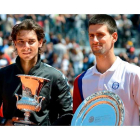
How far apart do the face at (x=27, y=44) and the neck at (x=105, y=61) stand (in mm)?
556

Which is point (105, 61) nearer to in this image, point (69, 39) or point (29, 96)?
point (29, 96)

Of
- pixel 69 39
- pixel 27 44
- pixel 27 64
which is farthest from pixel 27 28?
pixel 69 39

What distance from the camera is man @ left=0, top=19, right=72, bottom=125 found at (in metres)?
3.51

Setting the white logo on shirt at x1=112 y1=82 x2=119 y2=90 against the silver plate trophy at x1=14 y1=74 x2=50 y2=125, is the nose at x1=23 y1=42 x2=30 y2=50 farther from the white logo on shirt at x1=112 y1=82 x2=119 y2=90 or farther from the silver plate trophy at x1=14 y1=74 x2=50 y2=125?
the white logo on shirt at x1=112 y1=82 x2=119 y2=90

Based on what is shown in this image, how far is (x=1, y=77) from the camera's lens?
3.67 meters

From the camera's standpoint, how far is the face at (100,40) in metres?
3.38

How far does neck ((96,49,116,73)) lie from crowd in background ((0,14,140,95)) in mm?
8664

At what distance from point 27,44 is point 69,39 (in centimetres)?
1341

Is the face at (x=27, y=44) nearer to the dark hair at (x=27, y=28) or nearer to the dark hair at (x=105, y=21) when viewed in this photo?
the dark hair at (x=27, y=28)

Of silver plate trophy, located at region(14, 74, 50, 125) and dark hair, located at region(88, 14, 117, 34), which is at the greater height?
dark hair, located at region(88, 14, 117, 34)

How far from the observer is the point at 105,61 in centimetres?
348

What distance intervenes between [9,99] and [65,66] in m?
10.9

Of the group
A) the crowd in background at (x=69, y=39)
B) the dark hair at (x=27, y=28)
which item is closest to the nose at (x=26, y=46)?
the dark hair at (x=27, y=28)

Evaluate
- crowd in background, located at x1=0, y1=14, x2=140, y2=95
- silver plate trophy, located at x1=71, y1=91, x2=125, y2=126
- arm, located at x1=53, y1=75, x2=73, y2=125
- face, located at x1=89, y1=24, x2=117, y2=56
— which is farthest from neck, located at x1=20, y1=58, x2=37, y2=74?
crowd in background, located at x1=0, y1=14, x2=140, y2=95
